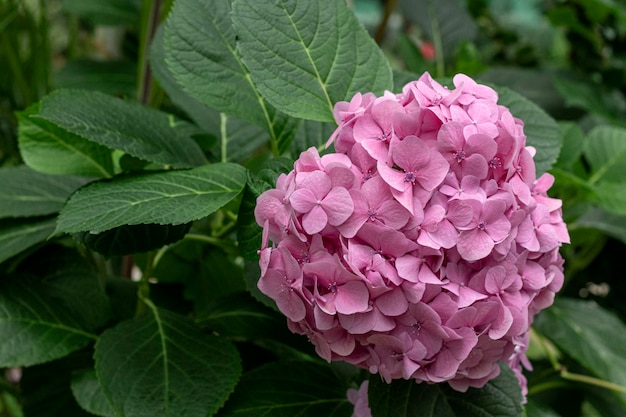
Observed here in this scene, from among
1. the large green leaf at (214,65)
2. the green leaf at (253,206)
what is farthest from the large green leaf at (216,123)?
the green leaf at (253,206)

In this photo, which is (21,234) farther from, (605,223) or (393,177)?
(605,223)

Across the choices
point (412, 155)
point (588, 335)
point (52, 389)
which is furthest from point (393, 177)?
point (588, 335)

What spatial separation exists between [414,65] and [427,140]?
66cm

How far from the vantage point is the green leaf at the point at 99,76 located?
3.94 ft

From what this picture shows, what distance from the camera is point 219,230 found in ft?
2.25

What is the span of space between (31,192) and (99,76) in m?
0.57

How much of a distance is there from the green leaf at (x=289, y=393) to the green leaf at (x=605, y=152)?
495 millimetres

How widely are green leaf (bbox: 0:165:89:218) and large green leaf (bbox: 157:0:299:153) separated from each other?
0.61 feet

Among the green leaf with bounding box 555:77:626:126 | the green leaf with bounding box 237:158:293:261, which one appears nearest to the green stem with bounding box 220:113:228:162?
the green leaf with bounding box 237:158:293:261

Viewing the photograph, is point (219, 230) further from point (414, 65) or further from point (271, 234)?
point (414, 65)

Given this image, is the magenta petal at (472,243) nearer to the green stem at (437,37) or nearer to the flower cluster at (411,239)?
the flower cluster at (411,239)

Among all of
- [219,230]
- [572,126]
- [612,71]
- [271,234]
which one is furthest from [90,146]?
[612,71]

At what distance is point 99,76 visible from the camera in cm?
122

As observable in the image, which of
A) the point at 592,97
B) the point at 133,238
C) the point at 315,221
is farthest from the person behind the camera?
the point at 592,97
